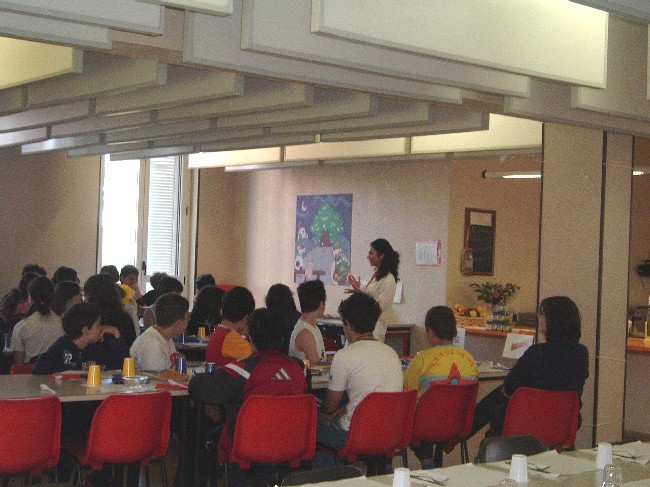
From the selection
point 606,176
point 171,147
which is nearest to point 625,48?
point 606,176

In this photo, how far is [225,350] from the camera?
20.4 ft

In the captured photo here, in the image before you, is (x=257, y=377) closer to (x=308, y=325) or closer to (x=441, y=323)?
(x=441, y=323)

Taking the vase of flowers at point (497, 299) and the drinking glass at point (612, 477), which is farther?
the vase of flowers at point (497, 299)

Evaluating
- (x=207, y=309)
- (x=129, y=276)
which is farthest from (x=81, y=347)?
(x=129, y=276)

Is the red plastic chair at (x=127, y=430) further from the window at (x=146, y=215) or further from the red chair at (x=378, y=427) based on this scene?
the window at (x=146, y=215)

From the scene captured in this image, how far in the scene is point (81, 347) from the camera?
581 centimetres

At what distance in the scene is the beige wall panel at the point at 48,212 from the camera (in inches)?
459

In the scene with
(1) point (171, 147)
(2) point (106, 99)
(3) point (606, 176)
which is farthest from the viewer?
(1) point (171, 147)

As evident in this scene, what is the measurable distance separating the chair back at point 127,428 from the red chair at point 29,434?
203mm

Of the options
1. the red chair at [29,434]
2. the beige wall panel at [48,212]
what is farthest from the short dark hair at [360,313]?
the beige wall panel at [48,212]

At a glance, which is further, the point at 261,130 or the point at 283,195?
the point at 283,195

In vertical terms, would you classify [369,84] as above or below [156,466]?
above

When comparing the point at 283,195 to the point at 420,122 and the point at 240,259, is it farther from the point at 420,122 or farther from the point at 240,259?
the point at 420,122

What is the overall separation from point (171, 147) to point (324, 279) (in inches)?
106
